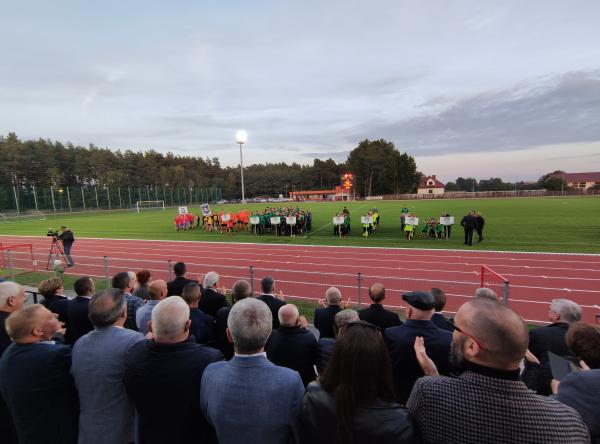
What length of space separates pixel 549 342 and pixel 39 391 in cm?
472

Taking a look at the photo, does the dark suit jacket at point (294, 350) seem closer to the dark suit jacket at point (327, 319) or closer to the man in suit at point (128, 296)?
the dark suit jacket at point (327, 319)

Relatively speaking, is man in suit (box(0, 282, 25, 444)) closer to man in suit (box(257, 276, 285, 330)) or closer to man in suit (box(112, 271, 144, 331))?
man in suit (box(112, 271, 144, 331))

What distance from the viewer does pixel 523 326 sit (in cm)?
163

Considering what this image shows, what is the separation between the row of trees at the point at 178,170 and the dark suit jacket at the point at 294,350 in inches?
3073

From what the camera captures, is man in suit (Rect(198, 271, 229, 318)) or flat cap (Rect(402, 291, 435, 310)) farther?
→ man in suit (Rect(198, 271, 229, 318))

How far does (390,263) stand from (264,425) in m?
12.2

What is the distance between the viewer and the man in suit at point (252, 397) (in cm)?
198

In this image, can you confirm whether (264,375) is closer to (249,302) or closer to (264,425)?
(264,425)

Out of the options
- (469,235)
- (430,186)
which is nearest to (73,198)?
(469,235)

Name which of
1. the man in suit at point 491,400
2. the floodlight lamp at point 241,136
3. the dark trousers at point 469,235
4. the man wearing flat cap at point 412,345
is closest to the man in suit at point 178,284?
the man wearing flat cap at point 412,345

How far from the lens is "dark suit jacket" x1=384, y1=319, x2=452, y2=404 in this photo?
10.1 feet

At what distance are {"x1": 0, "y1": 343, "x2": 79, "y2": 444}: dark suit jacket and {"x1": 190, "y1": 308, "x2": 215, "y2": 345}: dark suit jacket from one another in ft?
4.72

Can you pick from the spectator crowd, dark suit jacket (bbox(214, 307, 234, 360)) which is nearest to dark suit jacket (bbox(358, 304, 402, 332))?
the spectator crowd

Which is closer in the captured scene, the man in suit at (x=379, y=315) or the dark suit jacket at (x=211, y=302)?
the man in suit at (x=379, y=315)
